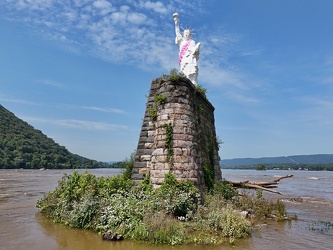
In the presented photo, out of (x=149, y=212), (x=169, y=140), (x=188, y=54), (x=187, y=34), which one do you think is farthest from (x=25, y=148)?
(x=149, y=212)

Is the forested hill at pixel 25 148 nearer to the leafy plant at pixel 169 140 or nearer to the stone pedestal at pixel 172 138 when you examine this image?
the stone pedestal at pixel 172 138

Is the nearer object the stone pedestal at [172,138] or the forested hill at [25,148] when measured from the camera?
the stone pedestal at [172,138]

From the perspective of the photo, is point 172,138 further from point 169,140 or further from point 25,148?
point 25,148

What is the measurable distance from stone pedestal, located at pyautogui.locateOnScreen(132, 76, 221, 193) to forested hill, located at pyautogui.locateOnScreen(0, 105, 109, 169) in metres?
66.0

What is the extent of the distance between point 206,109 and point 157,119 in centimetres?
398

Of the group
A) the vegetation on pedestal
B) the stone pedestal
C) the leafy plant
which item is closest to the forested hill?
the vegetation on pedestal

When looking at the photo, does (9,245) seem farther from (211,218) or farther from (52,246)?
(211,218)

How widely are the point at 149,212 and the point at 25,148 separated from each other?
73.5m

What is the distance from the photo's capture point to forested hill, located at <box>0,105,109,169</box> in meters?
67.6

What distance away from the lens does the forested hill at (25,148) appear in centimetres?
6762

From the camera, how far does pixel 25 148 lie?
7200 centimetres

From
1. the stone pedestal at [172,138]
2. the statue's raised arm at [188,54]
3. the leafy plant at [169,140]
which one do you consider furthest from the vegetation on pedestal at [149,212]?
the statue's raised arm at [188,54]

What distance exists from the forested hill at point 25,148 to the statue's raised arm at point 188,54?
6582 centimetres

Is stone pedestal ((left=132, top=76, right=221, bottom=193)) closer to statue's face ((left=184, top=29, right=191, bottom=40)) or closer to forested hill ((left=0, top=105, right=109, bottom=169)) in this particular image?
statue's face ((left=184, top=29, right=191, bottom=40))
